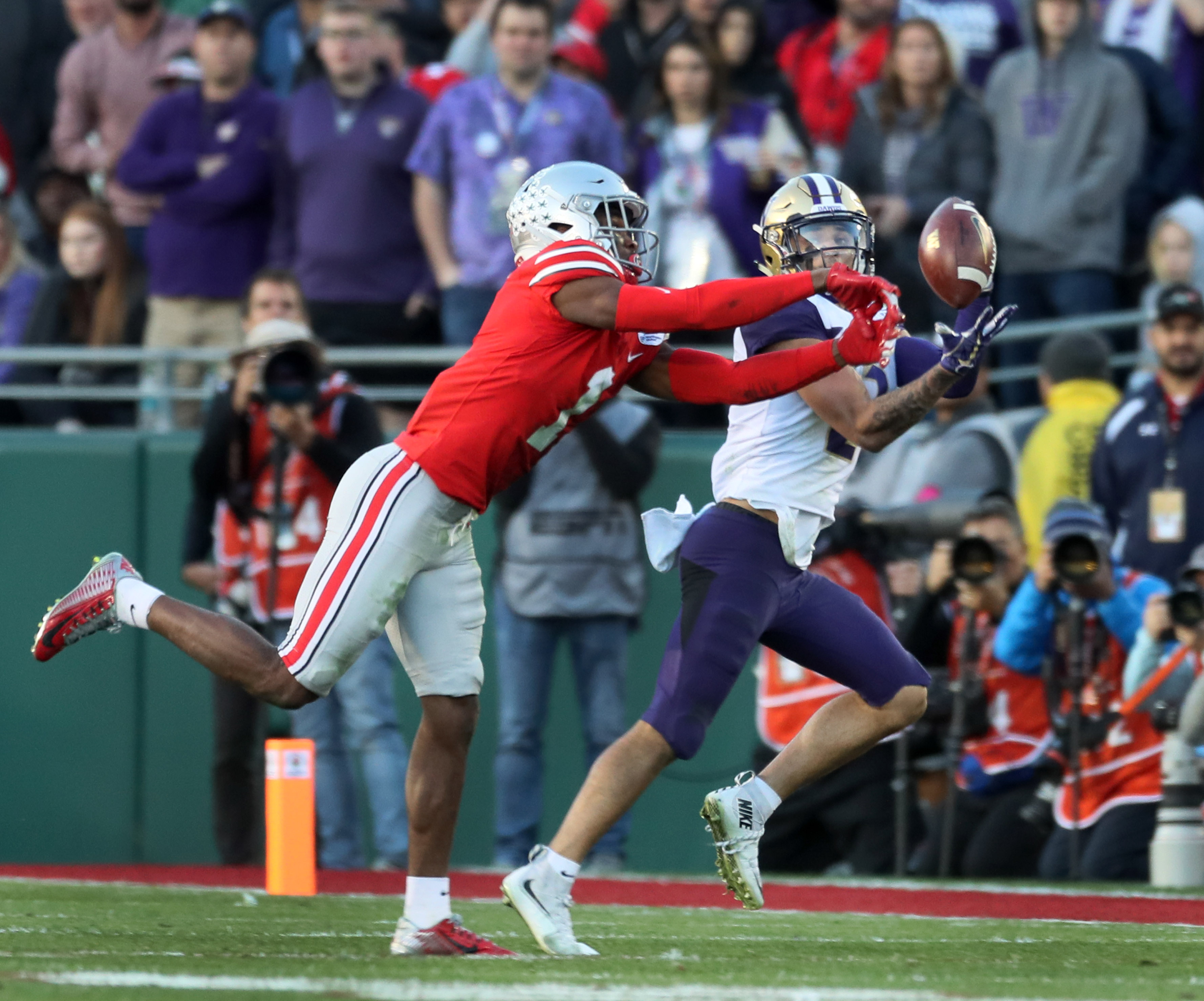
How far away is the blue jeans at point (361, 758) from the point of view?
8.38 metres

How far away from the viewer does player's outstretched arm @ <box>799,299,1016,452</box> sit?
5109 millimetres

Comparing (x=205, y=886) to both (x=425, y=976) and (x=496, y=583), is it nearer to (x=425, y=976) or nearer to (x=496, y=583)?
(x=496, y=583)

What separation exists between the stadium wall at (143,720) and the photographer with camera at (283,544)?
2.68 feet

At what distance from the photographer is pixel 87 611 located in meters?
5.58

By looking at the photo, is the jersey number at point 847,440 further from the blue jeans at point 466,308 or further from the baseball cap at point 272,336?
the blue jeans at point 466,308

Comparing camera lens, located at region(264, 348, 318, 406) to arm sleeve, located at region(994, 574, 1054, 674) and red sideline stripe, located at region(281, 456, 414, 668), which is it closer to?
arm sleeve, located at region(994, 574, 1054, 674)

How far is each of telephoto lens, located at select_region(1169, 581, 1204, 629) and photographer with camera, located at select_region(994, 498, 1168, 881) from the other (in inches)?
14.0

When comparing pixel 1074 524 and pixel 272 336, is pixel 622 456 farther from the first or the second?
pixel 1074 524

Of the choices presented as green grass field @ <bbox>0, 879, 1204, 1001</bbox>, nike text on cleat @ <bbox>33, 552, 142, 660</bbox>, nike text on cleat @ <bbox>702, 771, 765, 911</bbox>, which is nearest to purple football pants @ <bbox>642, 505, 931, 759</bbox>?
nike text on cleat @ <bbox>702, 771, 765, 911</bbox>

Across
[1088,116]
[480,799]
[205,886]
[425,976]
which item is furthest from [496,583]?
[425,976]

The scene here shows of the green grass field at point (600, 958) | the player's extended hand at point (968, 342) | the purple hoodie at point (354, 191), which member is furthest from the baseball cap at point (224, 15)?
the player's extended hand at point (968, 342)

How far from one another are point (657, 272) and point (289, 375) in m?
1.40

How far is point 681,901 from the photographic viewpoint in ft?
24.1

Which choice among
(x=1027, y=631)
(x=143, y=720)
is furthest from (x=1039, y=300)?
(x=143, y=720)
